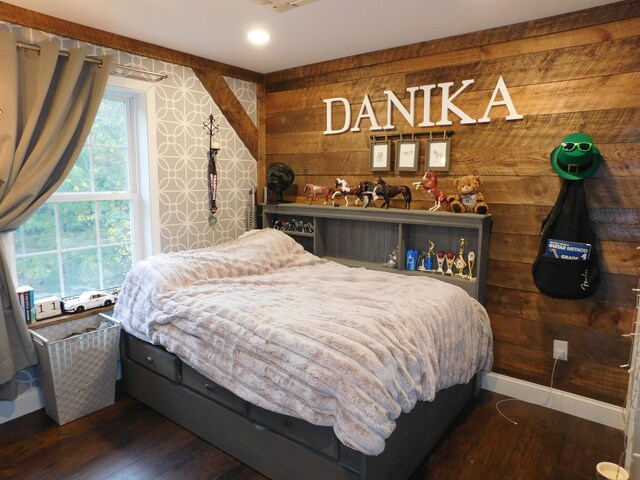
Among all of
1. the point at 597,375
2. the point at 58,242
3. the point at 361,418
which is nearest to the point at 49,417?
the point at 58,242

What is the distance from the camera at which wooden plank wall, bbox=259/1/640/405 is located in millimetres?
2238

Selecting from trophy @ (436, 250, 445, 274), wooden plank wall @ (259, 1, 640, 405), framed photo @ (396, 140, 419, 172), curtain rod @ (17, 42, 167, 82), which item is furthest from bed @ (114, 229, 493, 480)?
curtain rod @ (17, 42, 167, 82)

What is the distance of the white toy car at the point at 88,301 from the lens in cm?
260

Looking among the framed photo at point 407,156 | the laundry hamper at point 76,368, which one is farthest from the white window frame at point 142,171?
the framed photo at point 407,156

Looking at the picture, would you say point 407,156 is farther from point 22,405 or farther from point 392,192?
point 22,405

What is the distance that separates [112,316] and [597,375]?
2976 millimetres

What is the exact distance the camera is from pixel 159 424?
2352 millimetres

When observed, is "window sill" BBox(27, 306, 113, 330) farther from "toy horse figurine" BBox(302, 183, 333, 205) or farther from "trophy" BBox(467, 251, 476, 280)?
"trophy" BBox(467, 251, 476, 280)

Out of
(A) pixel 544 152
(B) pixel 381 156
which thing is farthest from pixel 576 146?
(B) pixel 381 156

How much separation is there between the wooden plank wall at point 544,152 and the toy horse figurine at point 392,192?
0.28 feet

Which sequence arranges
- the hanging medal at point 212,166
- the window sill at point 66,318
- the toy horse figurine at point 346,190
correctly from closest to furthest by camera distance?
the window sill at point 66,318 → the toy horse figurine at point 346,190 → the hanging medal at point 212,166

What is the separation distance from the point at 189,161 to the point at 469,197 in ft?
6.70

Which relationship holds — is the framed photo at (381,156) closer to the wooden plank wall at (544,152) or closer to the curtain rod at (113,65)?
the wooden plank wall at (544,152)

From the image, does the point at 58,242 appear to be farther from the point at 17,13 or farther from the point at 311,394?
the point at 311,394
